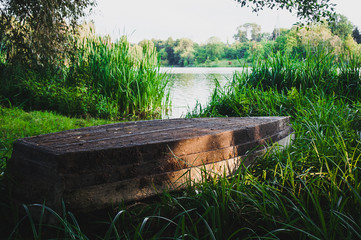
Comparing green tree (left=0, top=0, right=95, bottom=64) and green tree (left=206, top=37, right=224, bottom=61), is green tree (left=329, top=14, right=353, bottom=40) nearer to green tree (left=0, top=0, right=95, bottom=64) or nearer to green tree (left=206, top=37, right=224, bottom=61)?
green tree (left=206, top=37, right=224, bottom=61)

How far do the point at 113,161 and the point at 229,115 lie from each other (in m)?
3.21

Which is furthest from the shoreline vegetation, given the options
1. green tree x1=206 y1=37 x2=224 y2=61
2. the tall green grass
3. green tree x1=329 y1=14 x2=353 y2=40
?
green tree x1=329 y1=14 x2=353 y2=40

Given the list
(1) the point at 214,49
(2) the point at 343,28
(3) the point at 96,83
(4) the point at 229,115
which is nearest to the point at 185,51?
(1) the point at 214,49

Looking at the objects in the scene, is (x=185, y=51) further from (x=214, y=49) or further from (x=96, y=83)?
(x=96, y=83)

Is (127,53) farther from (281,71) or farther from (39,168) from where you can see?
(39,168)

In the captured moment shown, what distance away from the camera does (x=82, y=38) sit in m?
6.48

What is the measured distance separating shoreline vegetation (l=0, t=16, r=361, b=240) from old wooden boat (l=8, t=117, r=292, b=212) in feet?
0.29

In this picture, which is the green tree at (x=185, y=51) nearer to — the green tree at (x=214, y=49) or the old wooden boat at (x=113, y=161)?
the green tree at (x=214, y=49)

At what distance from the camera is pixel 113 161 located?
1.56 meters

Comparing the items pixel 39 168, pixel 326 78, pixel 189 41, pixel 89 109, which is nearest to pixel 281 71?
pixel 326 78

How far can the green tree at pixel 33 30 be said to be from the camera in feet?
18.9

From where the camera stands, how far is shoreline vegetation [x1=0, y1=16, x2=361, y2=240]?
57.7 inches

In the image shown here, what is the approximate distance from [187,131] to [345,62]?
3.94 metres

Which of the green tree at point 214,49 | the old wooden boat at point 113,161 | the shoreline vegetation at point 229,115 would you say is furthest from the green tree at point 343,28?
the old wooden boat at point 113,161
